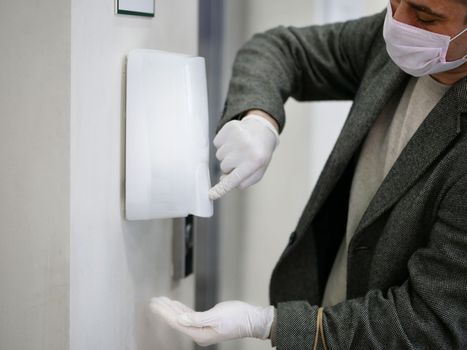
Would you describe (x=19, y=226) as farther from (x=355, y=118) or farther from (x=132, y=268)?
(x=355, y=118)

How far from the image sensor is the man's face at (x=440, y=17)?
38.3 inches

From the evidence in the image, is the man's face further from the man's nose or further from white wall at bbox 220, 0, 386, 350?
white wall at bbox 220, 0, 386, 350

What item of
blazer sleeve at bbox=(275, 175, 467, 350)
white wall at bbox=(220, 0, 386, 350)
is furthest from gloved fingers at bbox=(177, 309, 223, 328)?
white wall at bbox=(220, 0, 386, 350)

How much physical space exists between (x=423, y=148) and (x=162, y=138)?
466 millimetres

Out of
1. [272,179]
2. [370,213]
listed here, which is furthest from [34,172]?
[272,179]

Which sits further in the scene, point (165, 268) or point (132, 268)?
point (165, 268)

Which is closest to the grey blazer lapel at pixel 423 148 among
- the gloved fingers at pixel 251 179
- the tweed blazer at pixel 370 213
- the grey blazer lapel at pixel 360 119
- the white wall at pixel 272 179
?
the tweed blazer at pixel 370 213

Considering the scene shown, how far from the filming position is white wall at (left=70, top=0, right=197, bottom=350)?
848 mm

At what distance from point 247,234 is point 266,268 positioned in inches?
6.8

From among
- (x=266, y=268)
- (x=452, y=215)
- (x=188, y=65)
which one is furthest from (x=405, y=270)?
(x=266, y=268)

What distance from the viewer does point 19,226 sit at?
908 mm

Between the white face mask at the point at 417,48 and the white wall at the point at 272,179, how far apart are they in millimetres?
1379

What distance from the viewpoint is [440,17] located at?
99 cm

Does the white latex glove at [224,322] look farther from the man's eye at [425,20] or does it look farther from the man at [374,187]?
the man's eye at [425,20]
